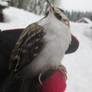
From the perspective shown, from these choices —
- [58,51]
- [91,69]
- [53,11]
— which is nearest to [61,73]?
[58,51]

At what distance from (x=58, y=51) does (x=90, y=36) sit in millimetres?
3220

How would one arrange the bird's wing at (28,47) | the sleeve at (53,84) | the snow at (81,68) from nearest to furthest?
the bird's wing at (28,47) → the sleeve at (53,84) → the snow at (81,68)

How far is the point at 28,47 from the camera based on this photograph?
2.22 ft

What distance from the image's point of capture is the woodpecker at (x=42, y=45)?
683 millimetres

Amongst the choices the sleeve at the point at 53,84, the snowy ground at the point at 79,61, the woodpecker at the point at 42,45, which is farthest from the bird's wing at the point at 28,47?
the snowy ground at the point at 79,61

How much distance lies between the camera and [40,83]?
2.57 ft

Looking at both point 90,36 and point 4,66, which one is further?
point 90,36

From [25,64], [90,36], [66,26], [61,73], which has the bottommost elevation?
[90,36]

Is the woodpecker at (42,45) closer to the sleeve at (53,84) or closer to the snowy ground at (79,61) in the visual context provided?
the sleeve at (53,84)

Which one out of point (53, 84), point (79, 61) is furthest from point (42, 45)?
point (79, 61)

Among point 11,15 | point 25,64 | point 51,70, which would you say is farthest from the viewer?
point 11,15

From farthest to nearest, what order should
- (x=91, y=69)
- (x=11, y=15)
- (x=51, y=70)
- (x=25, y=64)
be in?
(x=11, y=15), (x=91, y=69), (x=51, y=70), (x=25, y=64)

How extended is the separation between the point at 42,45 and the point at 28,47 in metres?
0.07

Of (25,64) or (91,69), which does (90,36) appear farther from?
(25,64)
